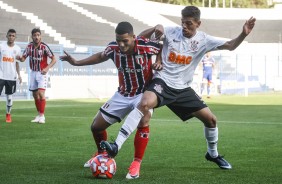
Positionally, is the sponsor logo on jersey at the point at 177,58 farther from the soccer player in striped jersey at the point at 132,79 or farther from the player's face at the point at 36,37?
the player's face at the point at 36,37

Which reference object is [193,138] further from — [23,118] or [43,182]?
[23,118]

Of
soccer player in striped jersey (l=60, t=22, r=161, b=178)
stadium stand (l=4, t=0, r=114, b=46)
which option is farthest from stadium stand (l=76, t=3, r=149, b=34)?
soccer player in striped jersey (l=60, t=22, r=161, b=178)

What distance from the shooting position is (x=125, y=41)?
7469 mm

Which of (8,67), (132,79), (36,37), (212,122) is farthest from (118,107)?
(8,67)

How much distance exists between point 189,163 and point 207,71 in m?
26.0

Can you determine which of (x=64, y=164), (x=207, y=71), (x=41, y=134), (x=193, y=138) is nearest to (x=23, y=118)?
(x=41, y=134)

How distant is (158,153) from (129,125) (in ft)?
8.78

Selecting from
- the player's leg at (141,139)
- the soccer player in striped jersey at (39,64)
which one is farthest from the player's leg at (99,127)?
the soccer player in striped jersey at (39,64)

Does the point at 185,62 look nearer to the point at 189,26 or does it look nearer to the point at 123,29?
the point at 189,26

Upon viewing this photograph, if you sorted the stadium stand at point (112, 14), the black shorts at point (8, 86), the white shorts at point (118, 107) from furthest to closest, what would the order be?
the stadium stand at point (112, 14) < the black shorts at point (8, 86) < the white shorts at point (118, 107)

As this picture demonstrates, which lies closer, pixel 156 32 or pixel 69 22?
pixel 156 32

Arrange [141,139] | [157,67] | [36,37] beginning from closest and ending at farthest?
[141,139] → [157,67] → [36,37]

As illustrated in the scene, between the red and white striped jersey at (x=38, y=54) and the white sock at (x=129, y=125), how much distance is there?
8982 mm

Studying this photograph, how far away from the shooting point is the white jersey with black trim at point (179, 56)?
8.09 m
